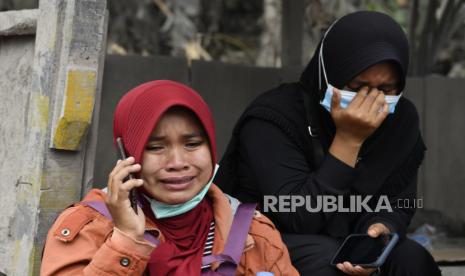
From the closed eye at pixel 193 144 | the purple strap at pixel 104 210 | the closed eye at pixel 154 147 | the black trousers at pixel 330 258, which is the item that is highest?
the closed eye at pixel 193 144

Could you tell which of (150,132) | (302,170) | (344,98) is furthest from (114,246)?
(344,98)

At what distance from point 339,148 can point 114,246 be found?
3.43ft

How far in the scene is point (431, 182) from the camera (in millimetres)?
6219

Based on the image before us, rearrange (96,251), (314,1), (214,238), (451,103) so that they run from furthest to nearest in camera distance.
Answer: (314,1)
(451,103)
(214,238)
(96,251)

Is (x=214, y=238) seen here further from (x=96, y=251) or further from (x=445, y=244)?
(x=445, y=244)

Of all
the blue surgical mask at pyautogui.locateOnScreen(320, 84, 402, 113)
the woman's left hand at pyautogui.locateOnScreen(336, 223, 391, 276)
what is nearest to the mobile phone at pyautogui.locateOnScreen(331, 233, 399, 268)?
the woman's left hand at pyautogui.locateOnScreen(336, 223, 391, 276)

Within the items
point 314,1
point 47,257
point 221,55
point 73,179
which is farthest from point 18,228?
point 221,55

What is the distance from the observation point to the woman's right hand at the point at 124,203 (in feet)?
7.97

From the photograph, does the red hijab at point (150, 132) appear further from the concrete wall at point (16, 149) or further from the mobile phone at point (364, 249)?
the concrete wall at point (16, 149)

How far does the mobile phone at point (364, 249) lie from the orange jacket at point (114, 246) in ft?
0.69

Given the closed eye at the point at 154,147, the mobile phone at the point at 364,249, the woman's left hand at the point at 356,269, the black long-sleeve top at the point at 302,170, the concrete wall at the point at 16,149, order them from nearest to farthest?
the closed eye at the point at 154,147
the woman's left hand at the point at 356,269
the mobile phone at the point at 364,249
the black long-sleeve top at the point at 302,170
the concrete wall at the point at 16,149

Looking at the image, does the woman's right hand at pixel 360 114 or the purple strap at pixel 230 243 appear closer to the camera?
the purple strap at pixel 230 243

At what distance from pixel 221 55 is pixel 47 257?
33.1ft

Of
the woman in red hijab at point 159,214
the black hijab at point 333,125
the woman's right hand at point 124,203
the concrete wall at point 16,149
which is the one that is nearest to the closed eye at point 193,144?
the woman in red hijab at point 159,214
